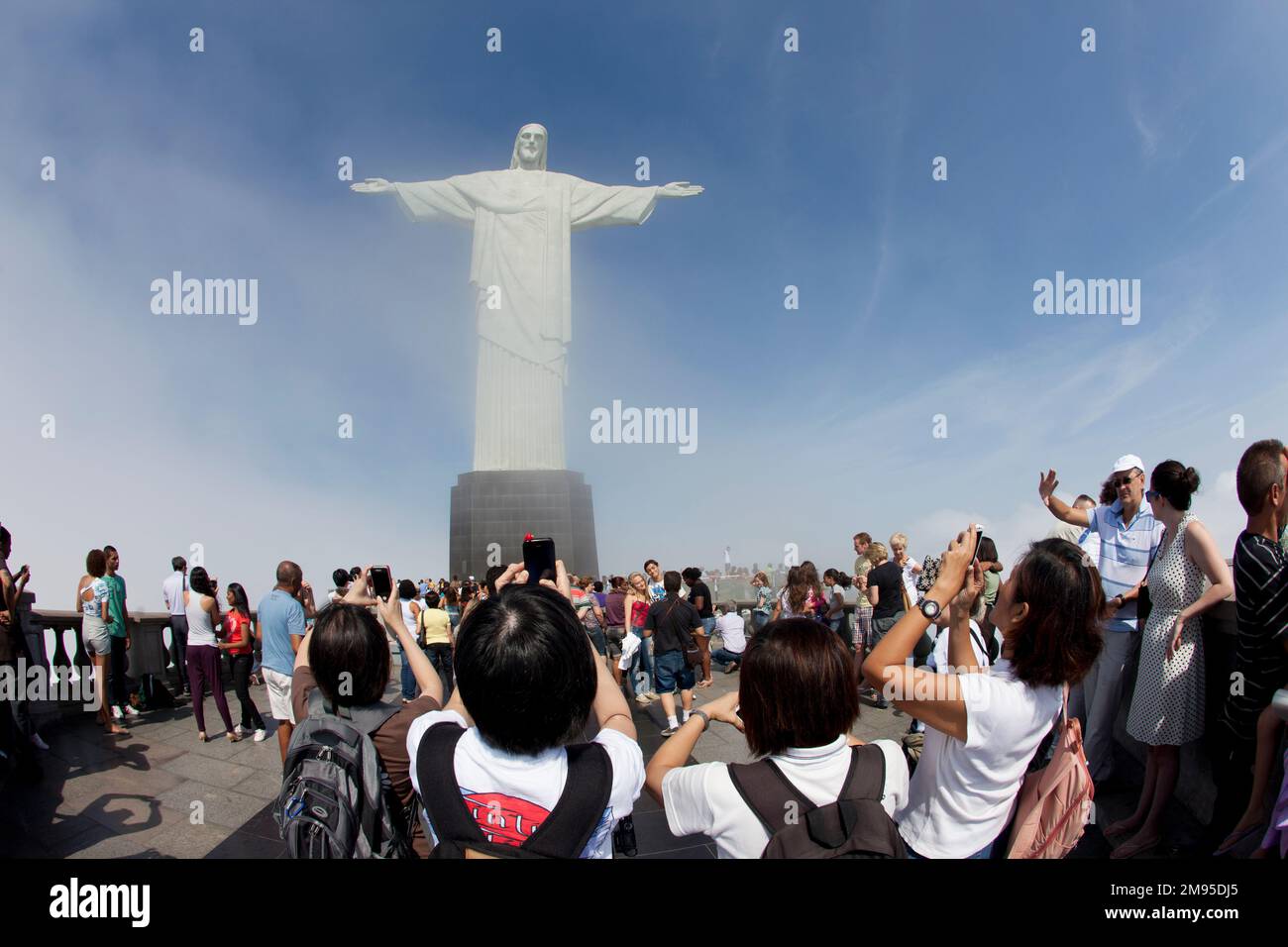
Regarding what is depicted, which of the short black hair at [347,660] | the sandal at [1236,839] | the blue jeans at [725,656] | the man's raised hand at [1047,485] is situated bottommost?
the blue jeans at [725,656]

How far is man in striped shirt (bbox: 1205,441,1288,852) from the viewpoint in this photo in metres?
2.56

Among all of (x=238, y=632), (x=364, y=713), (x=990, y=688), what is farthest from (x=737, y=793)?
(x=238, y=632)

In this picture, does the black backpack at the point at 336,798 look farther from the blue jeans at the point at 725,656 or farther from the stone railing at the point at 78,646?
the blue jeans at the point at 725,656

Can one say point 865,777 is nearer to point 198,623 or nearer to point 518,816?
point 518,816

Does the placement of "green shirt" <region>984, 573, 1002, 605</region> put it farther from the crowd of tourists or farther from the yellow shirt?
the yellow shirt

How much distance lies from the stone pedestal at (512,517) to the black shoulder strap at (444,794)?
550 inches

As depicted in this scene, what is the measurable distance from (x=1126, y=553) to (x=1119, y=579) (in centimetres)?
17

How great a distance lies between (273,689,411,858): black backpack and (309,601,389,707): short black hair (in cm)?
27

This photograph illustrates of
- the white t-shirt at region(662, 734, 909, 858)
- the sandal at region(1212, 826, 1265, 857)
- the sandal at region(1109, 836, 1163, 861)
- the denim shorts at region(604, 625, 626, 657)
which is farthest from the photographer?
the denim shorts at region(604, 625, 626, 657)

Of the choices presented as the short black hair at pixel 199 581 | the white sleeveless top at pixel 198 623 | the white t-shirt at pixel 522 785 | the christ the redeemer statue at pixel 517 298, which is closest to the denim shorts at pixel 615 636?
the white sleeveless top at pixel 198 623

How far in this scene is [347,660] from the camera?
213cm

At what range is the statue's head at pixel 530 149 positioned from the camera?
17.3 metres

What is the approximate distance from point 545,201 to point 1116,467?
16.3 m

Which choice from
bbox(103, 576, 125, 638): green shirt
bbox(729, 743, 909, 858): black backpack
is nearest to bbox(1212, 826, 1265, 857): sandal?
bbox(729, 743, 909, 858): black backpack
